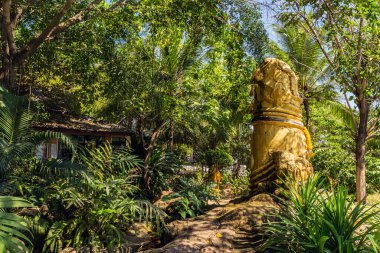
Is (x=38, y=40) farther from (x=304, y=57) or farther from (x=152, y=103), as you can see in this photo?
(x=304, y=57)

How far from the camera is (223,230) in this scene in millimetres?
5117

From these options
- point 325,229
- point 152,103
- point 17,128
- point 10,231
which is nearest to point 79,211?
point 17,128

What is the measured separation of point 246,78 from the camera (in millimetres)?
8328

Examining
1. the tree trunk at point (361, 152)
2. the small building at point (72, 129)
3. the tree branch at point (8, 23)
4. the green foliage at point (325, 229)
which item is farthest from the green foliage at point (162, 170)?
the green foliage at point (325, 229)

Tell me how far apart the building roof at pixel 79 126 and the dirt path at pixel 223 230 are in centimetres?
751

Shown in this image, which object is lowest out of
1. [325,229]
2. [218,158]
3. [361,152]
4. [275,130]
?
[325,229]

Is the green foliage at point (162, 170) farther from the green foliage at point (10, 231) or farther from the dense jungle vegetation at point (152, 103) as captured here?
the green foliage at point (10, 231)

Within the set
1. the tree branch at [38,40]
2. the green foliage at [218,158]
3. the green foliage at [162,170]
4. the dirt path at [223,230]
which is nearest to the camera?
the dirt path at [223,230]

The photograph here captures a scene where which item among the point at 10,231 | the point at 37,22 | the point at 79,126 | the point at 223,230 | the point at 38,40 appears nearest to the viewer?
the point at 10,231

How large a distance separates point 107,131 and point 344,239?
35.4 ft

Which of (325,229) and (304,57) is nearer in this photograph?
(325,229)

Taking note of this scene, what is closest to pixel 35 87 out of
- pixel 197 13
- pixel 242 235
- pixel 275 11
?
pixel 197 13

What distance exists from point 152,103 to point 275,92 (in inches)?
183

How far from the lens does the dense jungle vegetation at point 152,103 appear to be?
4301mm
